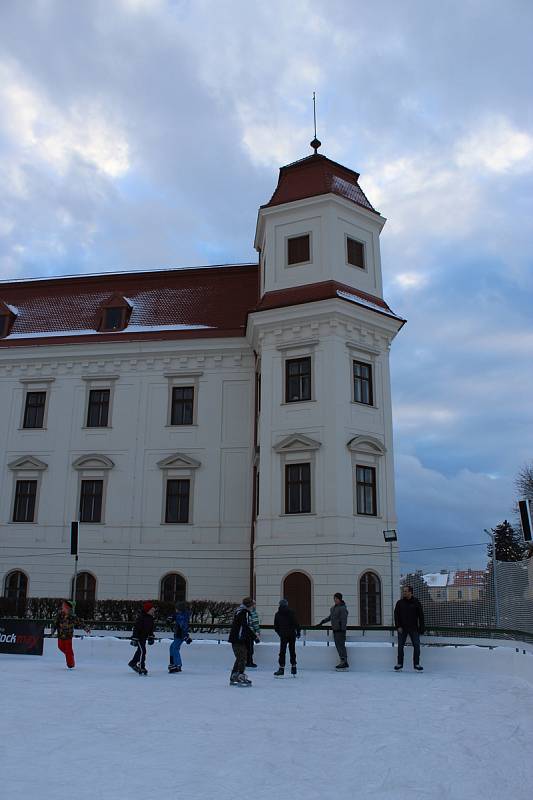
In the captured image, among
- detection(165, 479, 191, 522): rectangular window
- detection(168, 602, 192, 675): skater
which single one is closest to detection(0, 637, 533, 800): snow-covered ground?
detection(168, 602, 192, 675): skater

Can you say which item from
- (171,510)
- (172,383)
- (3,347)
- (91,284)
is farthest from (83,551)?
(91,284)

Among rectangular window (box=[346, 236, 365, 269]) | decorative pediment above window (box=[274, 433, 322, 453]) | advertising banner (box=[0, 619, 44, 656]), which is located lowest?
advertising banner (box=[0, 619, 44, 656])

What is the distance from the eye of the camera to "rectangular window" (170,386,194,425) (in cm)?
2927

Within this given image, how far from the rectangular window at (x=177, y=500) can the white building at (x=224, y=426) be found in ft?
0.20

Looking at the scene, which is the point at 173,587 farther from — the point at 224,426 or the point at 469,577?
the point at 469,577

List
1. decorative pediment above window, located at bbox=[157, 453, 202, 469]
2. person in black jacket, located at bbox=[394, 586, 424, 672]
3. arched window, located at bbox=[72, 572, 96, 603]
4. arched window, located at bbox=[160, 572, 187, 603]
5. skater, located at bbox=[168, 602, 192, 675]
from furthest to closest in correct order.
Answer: decorative pediment above window, located at bbox=[157, 453, 202, 469], arched window, located at bbox=[72, 572, 96, 603], arched window, located at bbox=[160, 572, 187, 603], person in black jacket, located at bbox=[394, 586, 424, 672], skater, located at bbox=[168, 602, 192, 675]

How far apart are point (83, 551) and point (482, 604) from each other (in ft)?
55.0

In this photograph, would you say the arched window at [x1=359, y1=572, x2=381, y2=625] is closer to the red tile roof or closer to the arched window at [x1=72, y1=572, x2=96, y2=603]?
the arched window at [x1=72, y1=572, x2=96, y2=603]

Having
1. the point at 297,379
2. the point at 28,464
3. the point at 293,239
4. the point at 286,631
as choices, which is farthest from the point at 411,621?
the point at 28,464

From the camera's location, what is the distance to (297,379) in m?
25.6

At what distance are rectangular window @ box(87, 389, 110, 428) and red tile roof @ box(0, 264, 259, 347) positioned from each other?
2.41m

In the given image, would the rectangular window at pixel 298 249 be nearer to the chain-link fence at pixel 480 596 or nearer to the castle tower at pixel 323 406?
the castle tower at pixel 323 406

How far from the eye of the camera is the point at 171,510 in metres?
28.2

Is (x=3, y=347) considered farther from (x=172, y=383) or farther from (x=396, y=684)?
(x=396, y=684)
